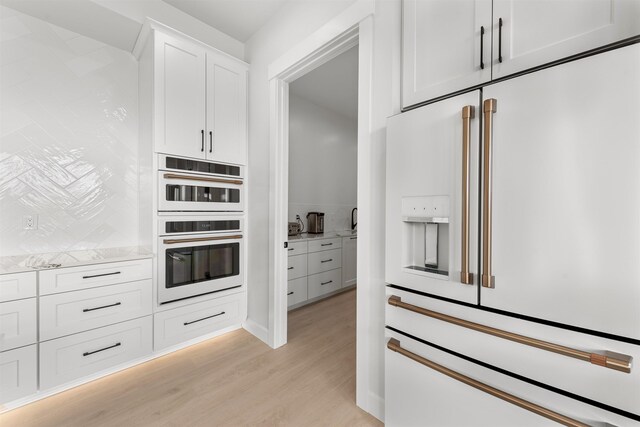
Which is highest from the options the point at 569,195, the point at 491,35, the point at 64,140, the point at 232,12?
the point at 232,12

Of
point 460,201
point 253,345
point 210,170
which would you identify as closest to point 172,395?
point 253,345

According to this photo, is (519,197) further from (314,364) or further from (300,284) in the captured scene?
(300,284)

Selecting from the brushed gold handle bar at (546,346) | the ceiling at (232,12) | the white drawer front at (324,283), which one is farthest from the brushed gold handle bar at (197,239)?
the ceiling at (232,12)

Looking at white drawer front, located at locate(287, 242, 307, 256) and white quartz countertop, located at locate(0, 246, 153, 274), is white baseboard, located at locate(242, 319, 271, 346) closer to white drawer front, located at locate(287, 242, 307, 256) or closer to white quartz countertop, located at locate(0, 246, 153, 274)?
white drawer front, located at locate(287, 242, 307, 256)

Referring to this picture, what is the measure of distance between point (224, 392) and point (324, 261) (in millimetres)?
2008

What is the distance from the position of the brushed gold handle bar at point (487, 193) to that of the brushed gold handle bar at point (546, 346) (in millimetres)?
178

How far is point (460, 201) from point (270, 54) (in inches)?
86.8

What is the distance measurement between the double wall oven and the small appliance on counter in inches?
53.9

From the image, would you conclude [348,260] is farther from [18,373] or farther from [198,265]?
[18,373]

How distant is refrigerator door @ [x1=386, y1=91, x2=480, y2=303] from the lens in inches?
43.3

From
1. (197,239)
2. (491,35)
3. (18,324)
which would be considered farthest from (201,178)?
(491,35)

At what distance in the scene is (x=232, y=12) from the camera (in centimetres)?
244

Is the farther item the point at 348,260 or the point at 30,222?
the point at 348,260

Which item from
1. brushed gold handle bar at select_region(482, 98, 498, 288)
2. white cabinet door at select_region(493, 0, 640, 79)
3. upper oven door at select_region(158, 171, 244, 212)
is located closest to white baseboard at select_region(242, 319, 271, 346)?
upper oven door at select_region(158, 171, 244, 212)
